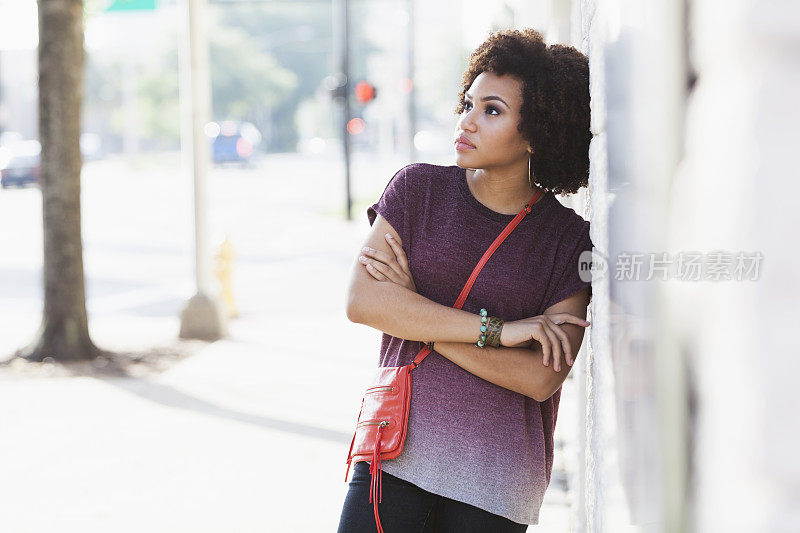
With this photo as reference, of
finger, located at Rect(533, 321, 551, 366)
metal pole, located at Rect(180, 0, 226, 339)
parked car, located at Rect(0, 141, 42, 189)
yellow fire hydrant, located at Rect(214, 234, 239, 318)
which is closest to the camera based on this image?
finger, located at Rect(533, 321, 551, 366)

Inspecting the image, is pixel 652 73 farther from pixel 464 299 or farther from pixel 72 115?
pixel 72 115

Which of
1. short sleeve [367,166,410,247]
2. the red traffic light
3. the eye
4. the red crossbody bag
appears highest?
the red traffic light

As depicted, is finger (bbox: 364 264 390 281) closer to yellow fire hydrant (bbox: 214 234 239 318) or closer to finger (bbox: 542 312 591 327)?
finger (bbox: 542 312 591 327)

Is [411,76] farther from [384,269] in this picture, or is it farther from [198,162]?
[384,269]

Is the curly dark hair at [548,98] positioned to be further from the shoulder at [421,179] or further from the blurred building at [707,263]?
the blurred building at [707,263]

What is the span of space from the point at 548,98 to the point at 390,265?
543 mm

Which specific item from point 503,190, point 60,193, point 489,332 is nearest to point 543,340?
point 489,332

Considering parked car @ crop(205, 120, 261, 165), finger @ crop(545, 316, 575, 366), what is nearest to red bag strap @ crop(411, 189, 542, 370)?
finger @ crop(545, 316, 575, 366)

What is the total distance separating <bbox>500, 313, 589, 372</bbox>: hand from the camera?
2.29 metres

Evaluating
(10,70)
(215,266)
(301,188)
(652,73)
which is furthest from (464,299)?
(10,70)

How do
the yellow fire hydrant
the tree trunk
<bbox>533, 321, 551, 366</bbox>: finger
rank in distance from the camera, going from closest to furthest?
<bbox>533, 321, 551, 366</bbox>: finger
the tree trunk
the yellow fire hydrant

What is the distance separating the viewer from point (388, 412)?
8.00ft

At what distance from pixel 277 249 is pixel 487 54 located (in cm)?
1637

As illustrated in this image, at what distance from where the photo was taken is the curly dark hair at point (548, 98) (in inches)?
94.7
